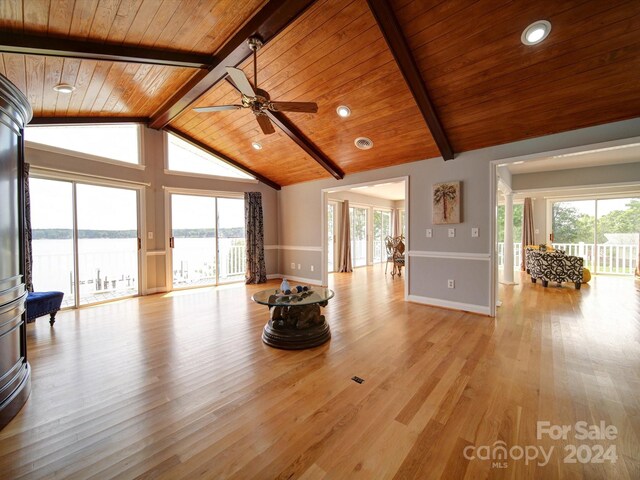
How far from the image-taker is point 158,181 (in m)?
5.18

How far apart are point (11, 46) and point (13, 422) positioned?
3065mm

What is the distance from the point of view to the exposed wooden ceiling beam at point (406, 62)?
2289 millimetres

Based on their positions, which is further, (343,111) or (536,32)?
(343,111)

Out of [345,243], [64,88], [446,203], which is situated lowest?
[345,243]

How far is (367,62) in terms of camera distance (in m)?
2.85

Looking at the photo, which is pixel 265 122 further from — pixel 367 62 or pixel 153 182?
pixel 153 182

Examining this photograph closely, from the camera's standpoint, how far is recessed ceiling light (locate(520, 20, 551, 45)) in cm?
216

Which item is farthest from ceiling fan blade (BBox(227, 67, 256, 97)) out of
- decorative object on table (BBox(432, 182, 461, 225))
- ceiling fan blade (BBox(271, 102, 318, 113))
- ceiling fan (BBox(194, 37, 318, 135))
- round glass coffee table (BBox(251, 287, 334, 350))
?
decorative object on table (BBox(432, 182, 461, 225))

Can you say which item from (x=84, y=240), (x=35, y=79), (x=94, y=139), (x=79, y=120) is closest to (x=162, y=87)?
(x=35, y=79)

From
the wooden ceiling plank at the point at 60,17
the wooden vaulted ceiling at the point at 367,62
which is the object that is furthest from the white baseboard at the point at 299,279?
the wooden ceiling plank at the point at 60,17

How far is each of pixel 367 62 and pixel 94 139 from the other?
4.50 metres

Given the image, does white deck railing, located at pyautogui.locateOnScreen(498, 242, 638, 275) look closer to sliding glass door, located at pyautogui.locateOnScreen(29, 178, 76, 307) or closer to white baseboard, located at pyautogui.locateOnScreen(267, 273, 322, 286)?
white baseboard, located at pyautogui.locateOnScreen(267, 273, 322, 286)

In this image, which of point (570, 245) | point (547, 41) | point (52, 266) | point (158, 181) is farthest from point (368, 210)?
point (52, 266)

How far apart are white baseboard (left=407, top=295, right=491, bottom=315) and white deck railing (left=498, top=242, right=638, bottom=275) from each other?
340 cm
